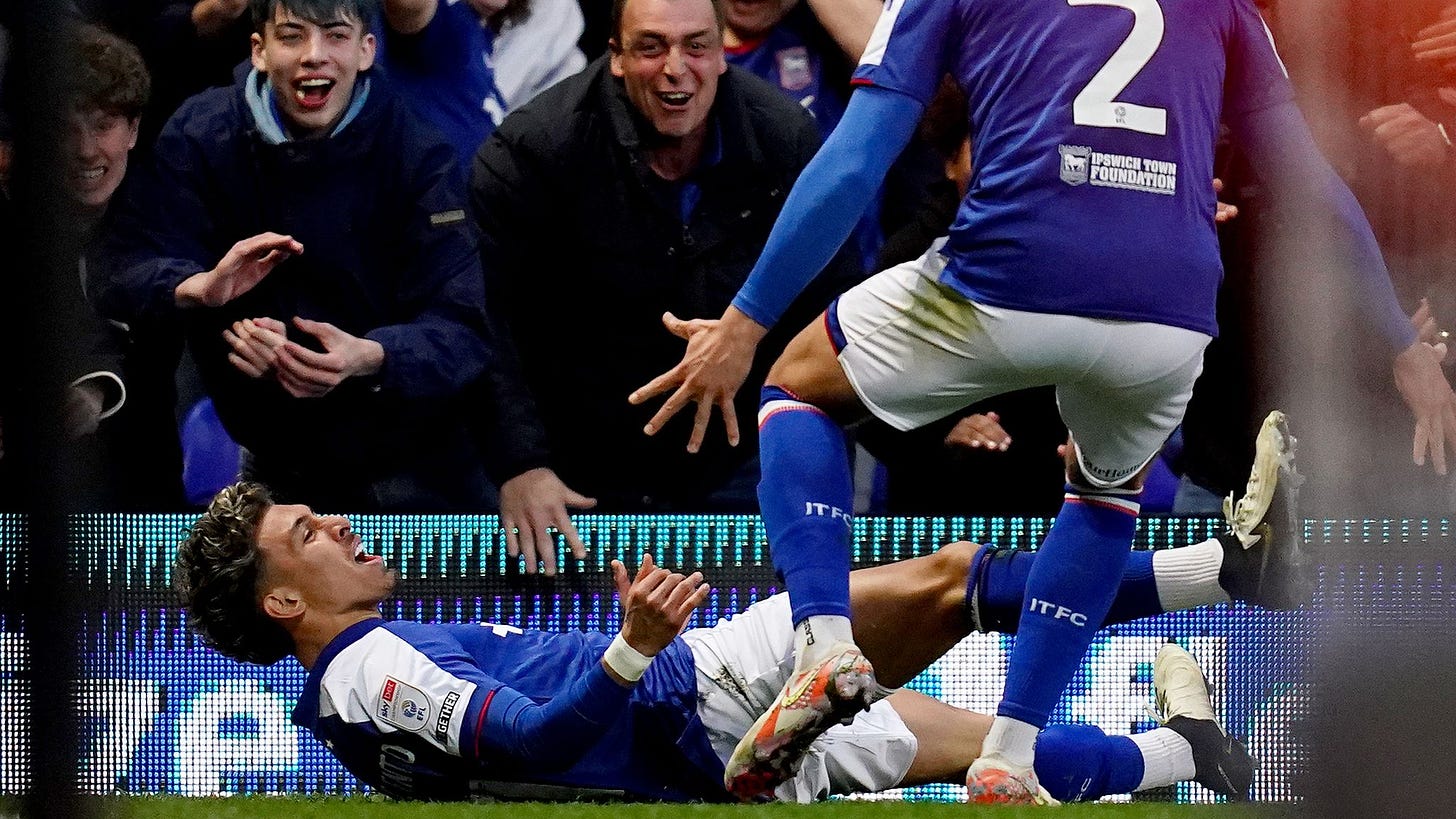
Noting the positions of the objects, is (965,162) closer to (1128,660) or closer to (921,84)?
(921,84)

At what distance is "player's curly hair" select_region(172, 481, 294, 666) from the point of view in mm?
4254

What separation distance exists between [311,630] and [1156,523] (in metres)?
2.13

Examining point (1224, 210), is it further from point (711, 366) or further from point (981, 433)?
point (711, 366)

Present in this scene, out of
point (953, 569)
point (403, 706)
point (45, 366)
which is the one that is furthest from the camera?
point (953, 569)

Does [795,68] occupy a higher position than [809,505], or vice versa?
[795,68]

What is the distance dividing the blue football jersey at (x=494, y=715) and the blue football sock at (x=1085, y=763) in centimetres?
77

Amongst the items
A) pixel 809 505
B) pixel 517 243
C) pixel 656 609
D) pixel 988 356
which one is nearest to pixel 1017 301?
pixel 988 356

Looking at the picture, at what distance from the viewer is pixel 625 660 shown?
3799 mm

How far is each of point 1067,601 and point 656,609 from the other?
0.88 metres

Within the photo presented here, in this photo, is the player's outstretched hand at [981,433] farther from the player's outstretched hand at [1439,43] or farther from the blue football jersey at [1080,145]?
the player's outstretched hand at [1439,43]

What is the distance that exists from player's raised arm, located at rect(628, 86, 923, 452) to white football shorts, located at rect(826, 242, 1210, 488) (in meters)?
0.13

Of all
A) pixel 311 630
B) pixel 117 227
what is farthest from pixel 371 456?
pixel 117 227

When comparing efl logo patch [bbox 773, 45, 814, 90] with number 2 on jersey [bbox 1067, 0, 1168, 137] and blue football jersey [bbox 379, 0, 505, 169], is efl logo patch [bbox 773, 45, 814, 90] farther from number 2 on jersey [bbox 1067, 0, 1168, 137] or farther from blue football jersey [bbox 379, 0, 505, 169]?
number 2 on jersey [bbox 1067, 0, 1168, 137]

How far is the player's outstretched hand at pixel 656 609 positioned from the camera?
12.5 feet
